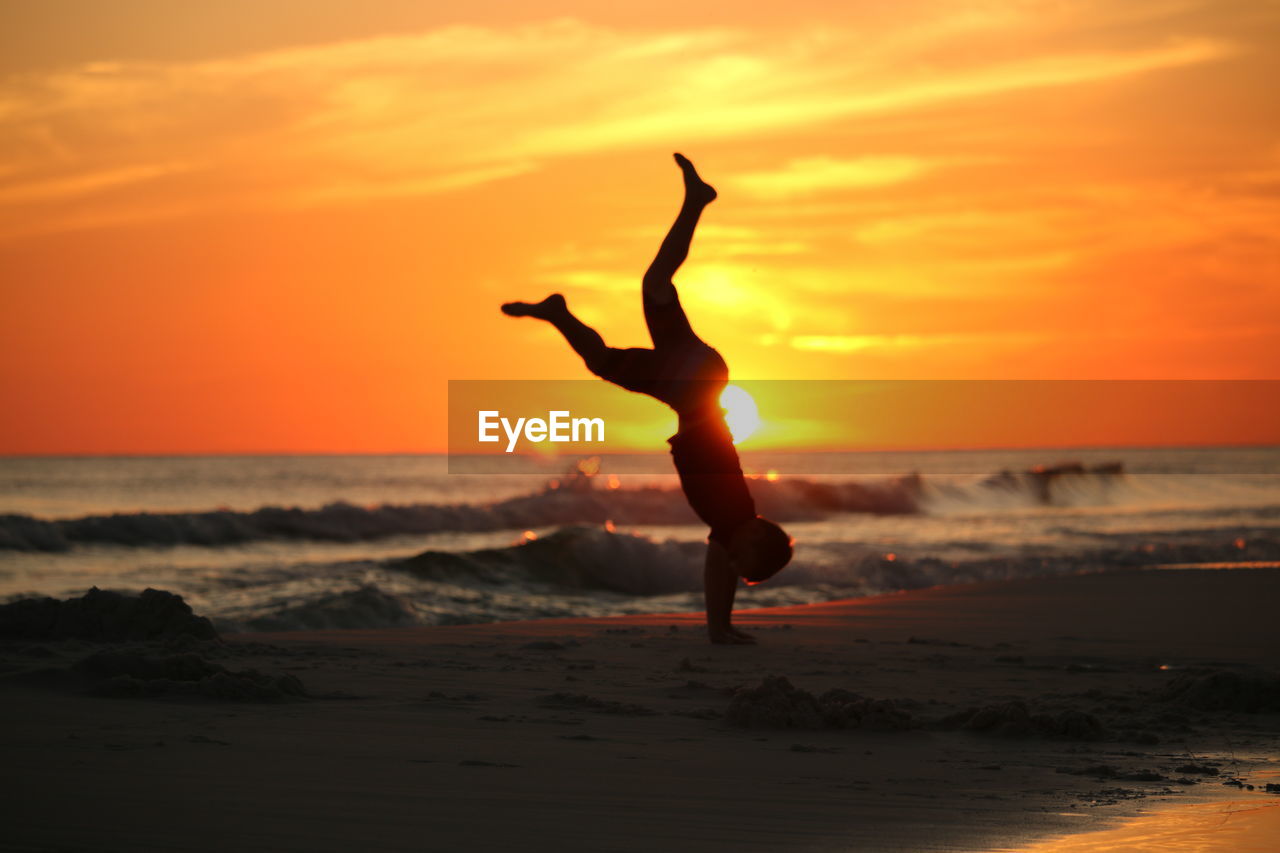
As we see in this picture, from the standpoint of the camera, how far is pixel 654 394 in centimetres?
629

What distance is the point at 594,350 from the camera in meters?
6.16

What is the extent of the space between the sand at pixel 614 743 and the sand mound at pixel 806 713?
14 millimetres

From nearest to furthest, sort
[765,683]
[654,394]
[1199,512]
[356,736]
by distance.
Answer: [356,736] < [765,683] < [654,394] < [1199,512]

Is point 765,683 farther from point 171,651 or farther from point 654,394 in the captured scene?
point 171,651

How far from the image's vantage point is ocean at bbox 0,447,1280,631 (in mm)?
13258

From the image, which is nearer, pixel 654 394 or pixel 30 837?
pixel 30 837

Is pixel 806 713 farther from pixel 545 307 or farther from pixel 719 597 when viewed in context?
pixel 719 597

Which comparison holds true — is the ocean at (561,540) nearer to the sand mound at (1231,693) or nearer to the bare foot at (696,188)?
the bare foot at (696,188)

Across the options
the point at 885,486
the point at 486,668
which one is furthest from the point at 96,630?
the point at 885,486

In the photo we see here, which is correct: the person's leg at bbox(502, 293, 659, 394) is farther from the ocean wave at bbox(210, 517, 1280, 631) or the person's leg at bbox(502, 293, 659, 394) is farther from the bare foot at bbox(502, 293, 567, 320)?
the ocean wave at bbox(210, 517, 1280, 631)

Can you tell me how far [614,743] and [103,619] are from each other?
3.98 m

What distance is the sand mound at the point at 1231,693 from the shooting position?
20.5ft

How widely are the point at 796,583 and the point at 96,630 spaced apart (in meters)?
10.1

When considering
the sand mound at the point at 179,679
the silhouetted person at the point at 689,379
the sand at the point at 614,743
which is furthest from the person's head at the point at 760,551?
the sand mound at the point at 179,679
